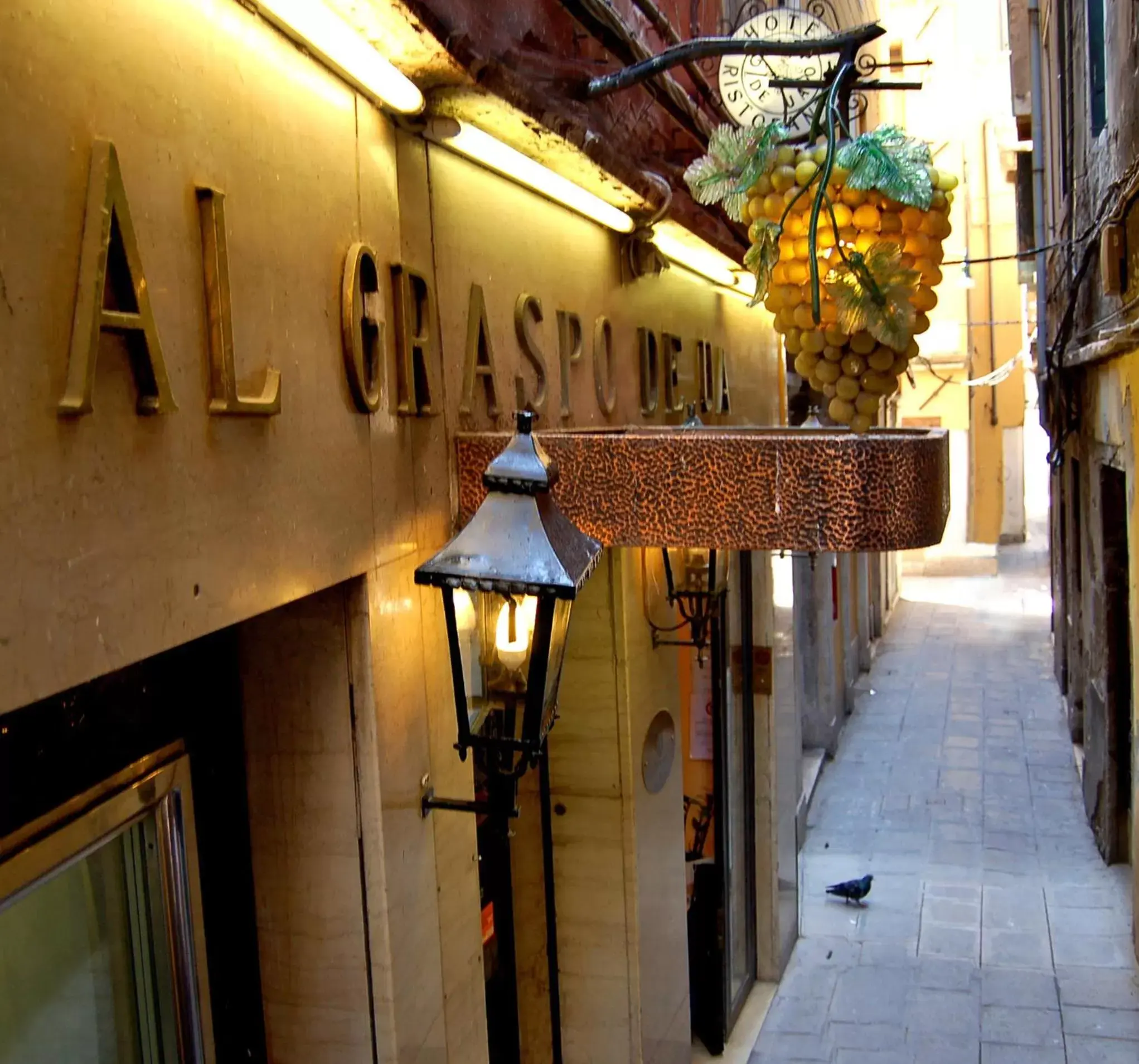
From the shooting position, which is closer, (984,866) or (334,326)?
(334,326)

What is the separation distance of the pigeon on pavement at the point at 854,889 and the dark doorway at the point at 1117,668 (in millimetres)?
1836

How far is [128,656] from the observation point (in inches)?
72.2

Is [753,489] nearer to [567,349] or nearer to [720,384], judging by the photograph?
[567,349]

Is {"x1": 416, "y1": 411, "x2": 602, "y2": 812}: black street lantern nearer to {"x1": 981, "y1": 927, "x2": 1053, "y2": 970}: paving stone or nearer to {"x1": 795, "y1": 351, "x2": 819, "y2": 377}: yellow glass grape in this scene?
{"x1": 795, "y1": 351, "x2": 819, "y2": 377}: yellow glass grape

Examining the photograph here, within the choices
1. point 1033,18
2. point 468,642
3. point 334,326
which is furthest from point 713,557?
point 1033,18

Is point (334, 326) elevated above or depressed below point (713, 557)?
above

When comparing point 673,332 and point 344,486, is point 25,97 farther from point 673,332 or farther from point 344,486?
point 673,332

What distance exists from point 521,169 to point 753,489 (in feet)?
4.56

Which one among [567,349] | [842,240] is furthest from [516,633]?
[567,349]

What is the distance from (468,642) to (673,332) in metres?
3.53

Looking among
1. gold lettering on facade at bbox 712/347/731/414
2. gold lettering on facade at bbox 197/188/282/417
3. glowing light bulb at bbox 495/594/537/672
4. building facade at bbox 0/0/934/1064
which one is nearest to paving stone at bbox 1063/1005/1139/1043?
building facade at bbox 0/0/934/1064

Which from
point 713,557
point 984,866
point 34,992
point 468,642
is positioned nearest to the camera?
point 34,992

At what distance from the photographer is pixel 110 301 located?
179 cm

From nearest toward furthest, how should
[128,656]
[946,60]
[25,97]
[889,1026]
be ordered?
[25,97], [128,656], [889,1026], [946,60]
